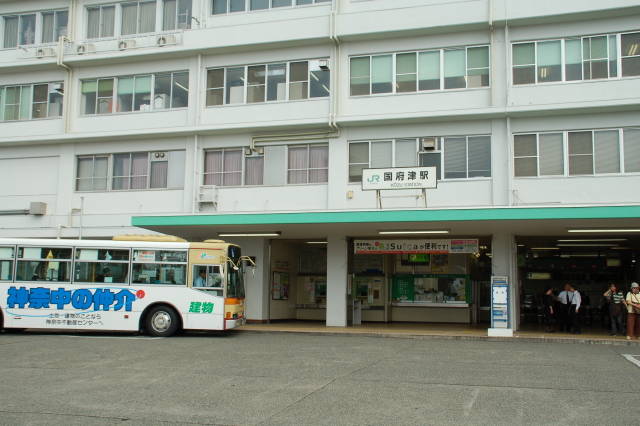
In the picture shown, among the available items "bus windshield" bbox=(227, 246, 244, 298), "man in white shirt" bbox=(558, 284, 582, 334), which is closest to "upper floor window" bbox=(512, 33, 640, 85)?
"man in white shirt" bbox=(558, 284, 582, 334)

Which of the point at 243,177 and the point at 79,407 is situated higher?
the point at 243,177

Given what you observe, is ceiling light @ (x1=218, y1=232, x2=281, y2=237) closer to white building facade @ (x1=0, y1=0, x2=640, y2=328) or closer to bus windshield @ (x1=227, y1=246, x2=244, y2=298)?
white building facade @ (x1=0, y1=0, x2=640, y2=328)

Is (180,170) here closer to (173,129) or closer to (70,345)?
(173,129)

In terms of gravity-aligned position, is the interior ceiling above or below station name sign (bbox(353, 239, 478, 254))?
above

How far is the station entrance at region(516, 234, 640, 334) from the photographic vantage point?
26641mm

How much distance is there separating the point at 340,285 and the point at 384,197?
3477 millimetres

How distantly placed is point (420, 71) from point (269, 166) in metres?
6.05

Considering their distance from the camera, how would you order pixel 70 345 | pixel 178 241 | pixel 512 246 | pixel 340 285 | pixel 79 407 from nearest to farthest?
pixel 79 407
pixel 70 345
pixel 178 241
pixel 512 246
pixel 340 285

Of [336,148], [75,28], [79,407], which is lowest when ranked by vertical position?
[79,407]

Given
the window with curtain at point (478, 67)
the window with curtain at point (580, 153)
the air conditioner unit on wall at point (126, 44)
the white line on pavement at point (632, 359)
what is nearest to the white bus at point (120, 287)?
the air conditioner unit on wall at point (126, 44)

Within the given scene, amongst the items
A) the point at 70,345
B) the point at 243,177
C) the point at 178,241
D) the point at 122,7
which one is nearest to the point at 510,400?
the point at 70,345

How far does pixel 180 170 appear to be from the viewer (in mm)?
24828

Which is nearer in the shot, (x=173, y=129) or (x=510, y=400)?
(x=510, y=400)

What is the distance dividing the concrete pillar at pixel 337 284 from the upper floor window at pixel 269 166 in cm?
241
